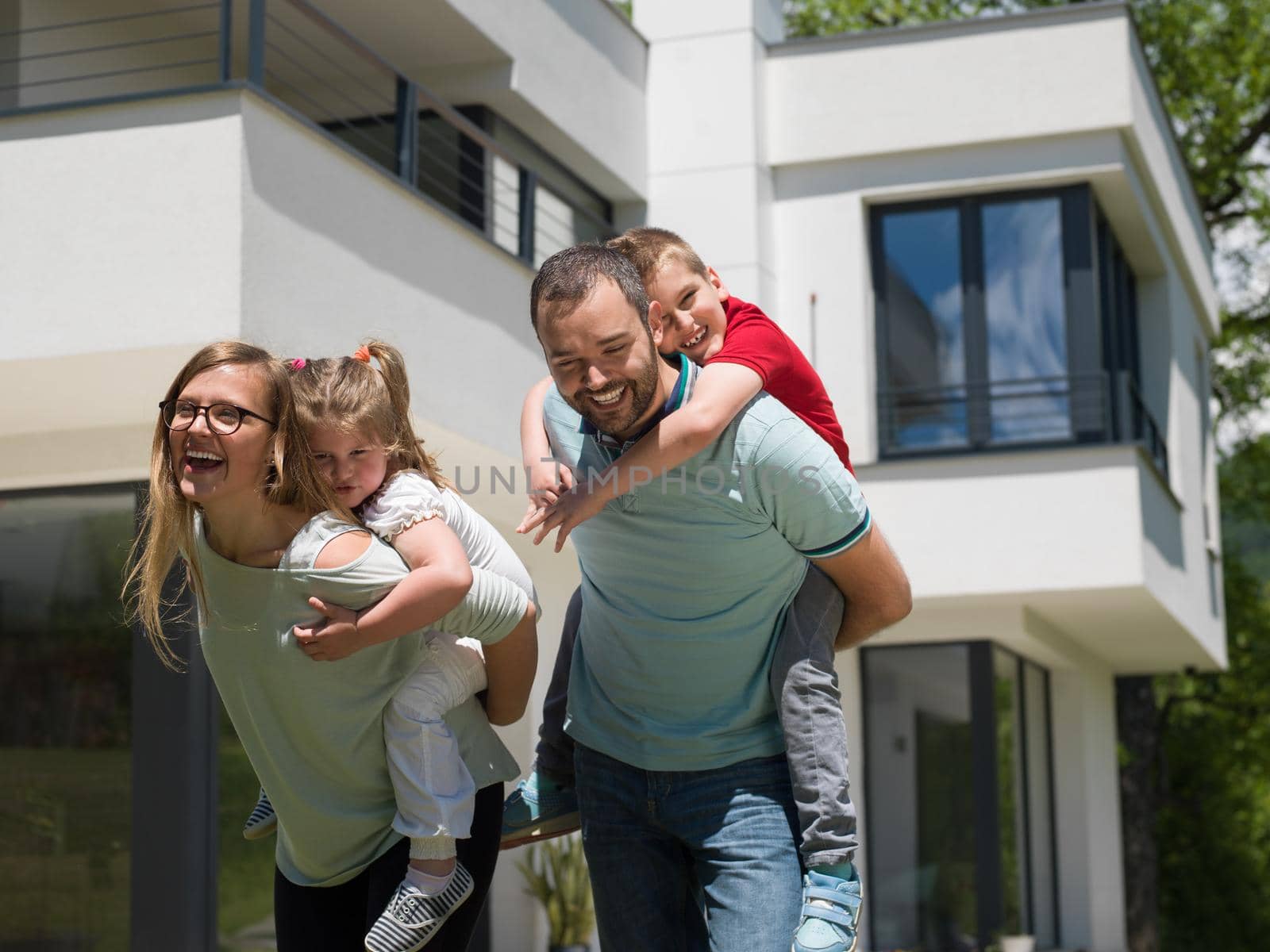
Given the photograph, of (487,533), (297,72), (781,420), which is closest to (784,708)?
(781,420)

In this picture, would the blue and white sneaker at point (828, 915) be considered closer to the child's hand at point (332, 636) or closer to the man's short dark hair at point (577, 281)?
the child's hand at point (332, 636)

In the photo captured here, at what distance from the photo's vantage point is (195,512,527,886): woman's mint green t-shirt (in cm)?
286

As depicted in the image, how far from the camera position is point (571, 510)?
293 cm

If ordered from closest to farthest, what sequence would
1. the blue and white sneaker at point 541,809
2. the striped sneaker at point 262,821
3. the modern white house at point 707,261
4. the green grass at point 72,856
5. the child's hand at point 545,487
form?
the child's hand at point 545,487, the striped sneaker at point 262,821, the blue and white sneaker at point 541,809, the modern white house at point 707,261, the green grass at point 72,856

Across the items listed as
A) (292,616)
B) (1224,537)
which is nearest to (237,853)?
(292,616)

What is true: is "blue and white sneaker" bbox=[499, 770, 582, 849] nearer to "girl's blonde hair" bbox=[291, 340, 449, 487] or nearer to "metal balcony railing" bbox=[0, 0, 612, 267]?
"girl's blonde hair" bbox=[291, 340, 449, 487]

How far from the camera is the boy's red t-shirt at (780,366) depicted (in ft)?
11.0

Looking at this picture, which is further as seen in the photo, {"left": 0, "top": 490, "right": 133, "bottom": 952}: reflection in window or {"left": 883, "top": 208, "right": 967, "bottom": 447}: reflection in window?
{"left": 883, "top": 208, "right": 967, "bottom": 447}: reflection in window

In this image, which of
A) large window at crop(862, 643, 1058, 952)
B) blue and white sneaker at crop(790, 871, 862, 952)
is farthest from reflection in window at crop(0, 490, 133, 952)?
large window at crop(862, 643, 1058, 952)

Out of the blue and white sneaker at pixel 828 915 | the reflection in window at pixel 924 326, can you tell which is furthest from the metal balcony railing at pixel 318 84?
the blue and white sneaker at pixel 828 915

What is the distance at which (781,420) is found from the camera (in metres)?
2.96

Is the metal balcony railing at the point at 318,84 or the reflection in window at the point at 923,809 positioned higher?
the metal balcony railing at the point at 318,84

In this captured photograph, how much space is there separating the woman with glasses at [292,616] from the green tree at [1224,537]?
19.1m

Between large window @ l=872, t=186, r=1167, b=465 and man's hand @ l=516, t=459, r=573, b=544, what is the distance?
10030 millimetres
